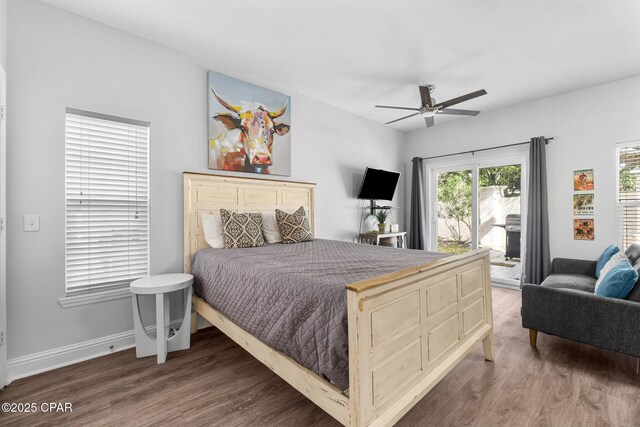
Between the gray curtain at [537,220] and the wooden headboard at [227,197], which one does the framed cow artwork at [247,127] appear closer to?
the wooden headboard at [227,197]

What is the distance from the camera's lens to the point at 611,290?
6.78 feet

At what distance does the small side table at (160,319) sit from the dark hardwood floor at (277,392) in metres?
0.08

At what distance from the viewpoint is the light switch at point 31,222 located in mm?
2031

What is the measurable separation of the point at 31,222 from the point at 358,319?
2442mm

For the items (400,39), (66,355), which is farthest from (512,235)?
(66,355)

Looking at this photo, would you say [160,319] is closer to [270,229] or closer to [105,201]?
[105,201]

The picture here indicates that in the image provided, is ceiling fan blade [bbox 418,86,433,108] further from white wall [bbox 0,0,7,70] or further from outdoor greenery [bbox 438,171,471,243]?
white wall [bbox 0,0,7,70]

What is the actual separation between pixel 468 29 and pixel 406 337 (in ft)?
8.37

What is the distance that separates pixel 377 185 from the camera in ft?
15.3

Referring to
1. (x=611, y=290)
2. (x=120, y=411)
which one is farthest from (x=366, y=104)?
(x=120, y=411)

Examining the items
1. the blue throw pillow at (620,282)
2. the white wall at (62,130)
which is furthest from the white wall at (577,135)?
the white wall at (62,130)

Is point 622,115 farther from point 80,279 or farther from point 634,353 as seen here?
point 80,279

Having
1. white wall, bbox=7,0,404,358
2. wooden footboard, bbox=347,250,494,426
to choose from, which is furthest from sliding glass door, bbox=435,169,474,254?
white wall, bbox=7,0,404,358

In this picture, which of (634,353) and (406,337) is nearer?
(406,337)
